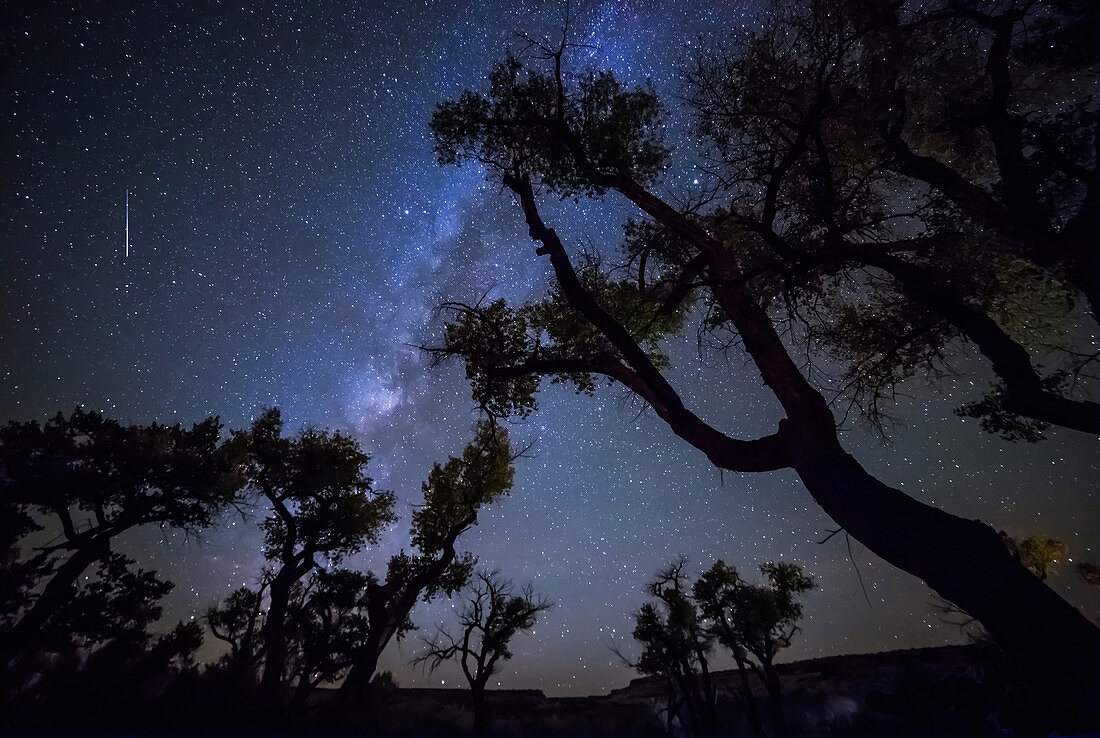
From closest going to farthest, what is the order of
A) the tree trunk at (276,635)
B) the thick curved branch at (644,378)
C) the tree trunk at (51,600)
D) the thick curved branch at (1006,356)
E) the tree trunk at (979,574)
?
the tree trunk at (979,574)
the thick curved branch at (1006,356)
the thick curved branch at (644,378)
the tree trunk at (51,600)
the tree trunk at (276,635)

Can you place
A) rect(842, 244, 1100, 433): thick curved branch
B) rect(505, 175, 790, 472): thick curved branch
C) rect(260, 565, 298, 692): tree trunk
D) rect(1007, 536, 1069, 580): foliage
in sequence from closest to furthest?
rect(842, 244, 1100, 433): thick curved branch → rect(505, 175, 790, 472): thick curved branch → rect(260, 565, 298, 692): tree trunk → rect(1007, 536, 1069, 580): foliage

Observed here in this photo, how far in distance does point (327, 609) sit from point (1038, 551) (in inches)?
1486

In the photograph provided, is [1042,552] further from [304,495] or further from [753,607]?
[304,495]

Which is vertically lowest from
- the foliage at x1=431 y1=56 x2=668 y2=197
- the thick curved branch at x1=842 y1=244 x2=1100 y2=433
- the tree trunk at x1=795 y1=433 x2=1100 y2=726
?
the tree trunk at x1=795 y1=433 x2=1100 y2=726

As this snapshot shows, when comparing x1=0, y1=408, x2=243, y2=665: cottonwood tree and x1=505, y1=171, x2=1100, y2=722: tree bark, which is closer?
x1=505, y1=171, x2=1100, y2=722: tree bark

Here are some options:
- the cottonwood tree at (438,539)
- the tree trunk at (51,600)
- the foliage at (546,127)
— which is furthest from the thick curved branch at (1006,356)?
the tree trunk at (51,600)

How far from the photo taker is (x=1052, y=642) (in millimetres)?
3686

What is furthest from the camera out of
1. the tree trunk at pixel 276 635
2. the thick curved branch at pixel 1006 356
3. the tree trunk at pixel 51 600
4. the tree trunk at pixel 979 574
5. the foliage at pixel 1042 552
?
the foliage at pixel 1042 552

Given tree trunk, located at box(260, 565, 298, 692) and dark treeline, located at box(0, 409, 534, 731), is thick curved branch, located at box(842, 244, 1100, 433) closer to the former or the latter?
dark treeline, located at box(0, 409, 534, 731)

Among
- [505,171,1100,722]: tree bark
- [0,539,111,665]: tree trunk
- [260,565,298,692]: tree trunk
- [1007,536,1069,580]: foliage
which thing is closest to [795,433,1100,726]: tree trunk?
[505,171,1100,722]: tree bark

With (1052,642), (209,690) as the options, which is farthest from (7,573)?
(1052,642)

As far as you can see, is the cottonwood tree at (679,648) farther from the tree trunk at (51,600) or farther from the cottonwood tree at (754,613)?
the tree trunk at (51,600)

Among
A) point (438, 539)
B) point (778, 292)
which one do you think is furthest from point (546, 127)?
point (438, 539)

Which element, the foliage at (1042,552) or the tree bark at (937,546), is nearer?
the tree bark at (937,546)
